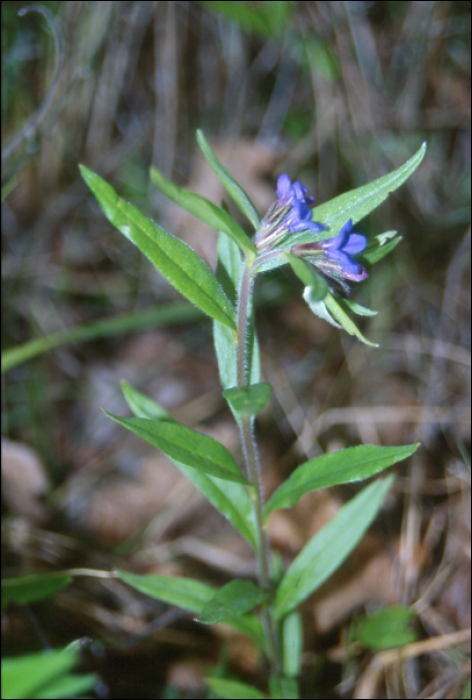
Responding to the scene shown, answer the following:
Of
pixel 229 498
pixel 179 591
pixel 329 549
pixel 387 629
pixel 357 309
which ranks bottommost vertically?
pixel 387 629

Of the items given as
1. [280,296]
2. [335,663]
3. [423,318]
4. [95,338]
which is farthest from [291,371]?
[335,663]

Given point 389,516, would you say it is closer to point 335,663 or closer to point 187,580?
point 335,663

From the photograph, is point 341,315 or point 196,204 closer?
point 196,204

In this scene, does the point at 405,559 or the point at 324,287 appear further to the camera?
the point at 405,559

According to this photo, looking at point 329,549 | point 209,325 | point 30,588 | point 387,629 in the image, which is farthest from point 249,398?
point 209,325

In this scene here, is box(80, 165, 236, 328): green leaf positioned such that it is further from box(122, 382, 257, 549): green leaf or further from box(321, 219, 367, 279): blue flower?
box(122, 382, 257, 549): green leaf

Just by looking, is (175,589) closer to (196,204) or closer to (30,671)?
(30,671)
